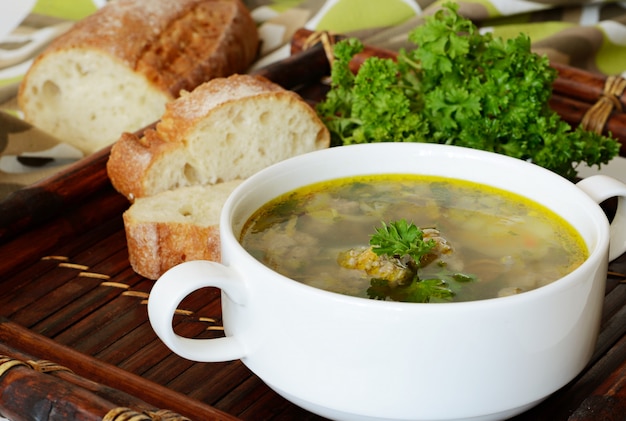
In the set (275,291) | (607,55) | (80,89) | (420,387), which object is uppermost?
(275,291)

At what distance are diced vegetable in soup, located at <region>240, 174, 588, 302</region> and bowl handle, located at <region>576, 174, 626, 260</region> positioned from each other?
0.07 meters

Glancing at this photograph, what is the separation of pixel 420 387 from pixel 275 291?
237 mm

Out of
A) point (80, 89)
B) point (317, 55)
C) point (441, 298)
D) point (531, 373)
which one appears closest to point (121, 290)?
point (441, 298)

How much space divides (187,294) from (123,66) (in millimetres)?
1762

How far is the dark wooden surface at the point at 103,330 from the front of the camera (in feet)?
4.42

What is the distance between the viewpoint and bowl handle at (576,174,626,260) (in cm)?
150

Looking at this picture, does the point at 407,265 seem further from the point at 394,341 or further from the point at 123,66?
the point at 123,66

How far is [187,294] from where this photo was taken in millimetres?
1266

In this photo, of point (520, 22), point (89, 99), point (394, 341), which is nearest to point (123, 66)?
point (89, 99)

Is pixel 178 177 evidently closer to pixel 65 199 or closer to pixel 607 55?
pixel 65 199

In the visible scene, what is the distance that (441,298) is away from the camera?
4.16ft

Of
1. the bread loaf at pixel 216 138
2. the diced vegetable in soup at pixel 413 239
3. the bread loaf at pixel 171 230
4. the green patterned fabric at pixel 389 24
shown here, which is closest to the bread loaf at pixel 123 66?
the green patterned fabric at pixel 389 24

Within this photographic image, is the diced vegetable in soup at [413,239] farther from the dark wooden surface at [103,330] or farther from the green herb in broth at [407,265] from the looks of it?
the dark wooden surface at [103,330]

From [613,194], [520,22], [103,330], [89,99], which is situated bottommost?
[520,22]
